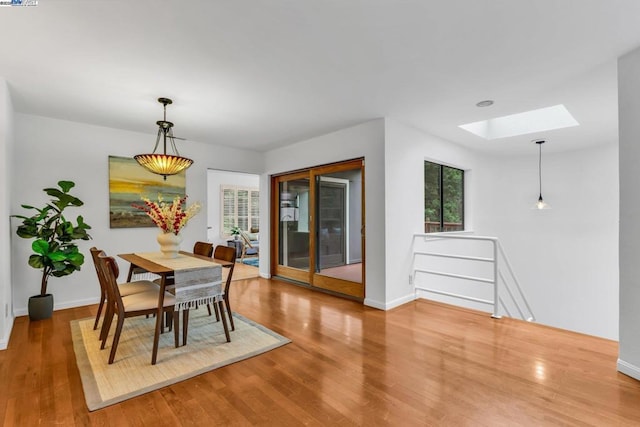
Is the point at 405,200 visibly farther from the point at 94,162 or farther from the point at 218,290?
the point at 94,162

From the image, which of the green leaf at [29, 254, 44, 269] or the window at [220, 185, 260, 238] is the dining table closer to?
the green leaf at [29, 254, 44, 269]

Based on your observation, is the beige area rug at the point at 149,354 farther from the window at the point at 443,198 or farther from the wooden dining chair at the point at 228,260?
the window at the point at 443,198

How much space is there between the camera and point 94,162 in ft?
13.7

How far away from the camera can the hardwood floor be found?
1.85 meters

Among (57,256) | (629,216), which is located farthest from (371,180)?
(57,256)

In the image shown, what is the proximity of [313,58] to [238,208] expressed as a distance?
788cm

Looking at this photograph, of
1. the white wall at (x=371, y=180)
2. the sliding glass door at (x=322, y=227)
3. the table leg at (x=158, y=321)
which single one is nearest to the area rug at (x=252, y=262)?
the sliding glass door at (x=322, y=227)

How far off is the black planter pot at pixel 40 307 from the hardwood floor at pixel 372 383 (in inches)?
6.1

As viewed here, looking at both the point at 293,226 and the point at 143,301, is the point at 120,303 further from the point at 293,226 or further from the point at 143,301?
the point at 293,226

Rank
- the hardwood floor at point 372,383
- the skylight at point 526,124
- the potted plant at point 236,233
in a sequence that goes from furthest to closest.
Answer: the potted plant at point 236,233, the skylight at point 526,124, the hardwood floor at point 372,383

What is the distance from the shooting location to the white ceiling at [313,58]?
1.87 metres

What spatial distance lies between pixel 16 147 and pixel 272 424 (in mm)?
4377

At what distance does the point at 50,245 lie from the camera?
11.3ft

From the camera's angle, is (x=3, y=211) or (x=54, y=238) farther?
(x=54, y=238)
